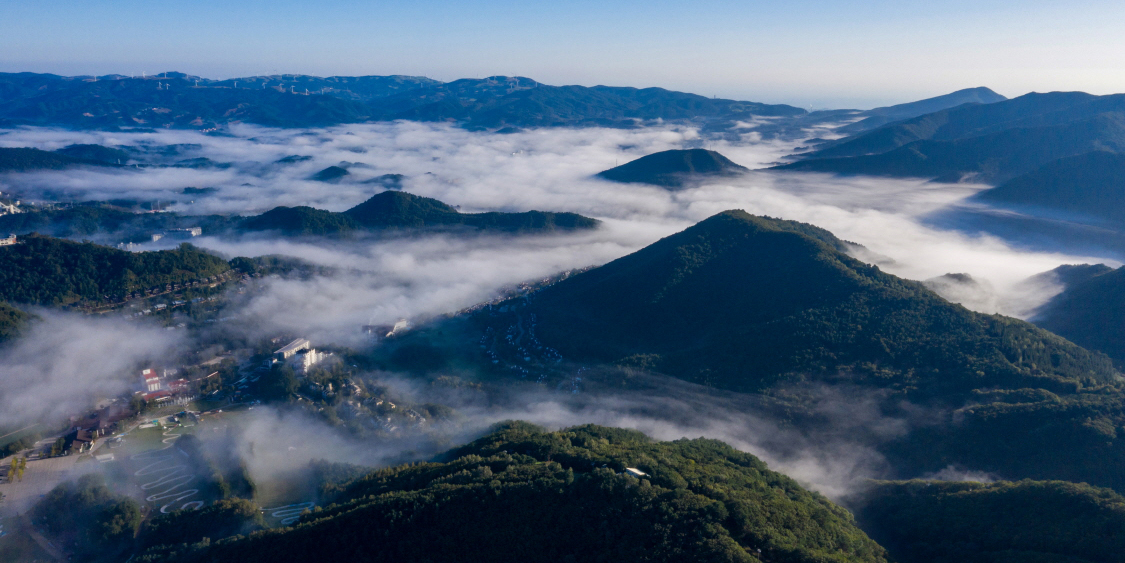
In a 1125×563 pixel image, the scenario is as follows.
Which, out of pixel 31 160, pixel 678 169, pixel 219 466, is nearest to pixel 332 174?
pixel 31 160

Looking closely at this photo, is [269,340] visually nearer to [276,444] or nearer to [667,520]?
[276,444]

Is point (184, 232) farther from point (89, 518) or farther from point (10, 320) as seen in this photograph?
point (89, 518)

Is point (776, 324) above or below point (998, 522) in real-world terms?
above

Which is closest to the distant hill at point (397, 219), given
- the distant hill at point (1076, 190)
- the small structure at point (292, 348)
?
the small structure at point (292, 348)

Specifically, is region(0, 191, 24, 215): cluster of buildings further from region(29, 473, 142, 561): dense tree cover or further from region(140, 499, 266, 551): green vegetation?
region(140, 499, 266, 551): green vegetation

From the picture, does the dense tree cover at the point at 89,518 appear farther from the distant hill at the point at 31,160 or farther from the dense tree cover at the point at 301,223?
the distant hill at the point at 31,160

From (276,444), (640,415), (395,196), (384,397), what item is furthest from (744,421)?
(395,196)

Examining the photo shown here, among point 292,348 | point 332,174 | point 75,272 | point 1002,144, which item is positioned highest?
point 1002,144
